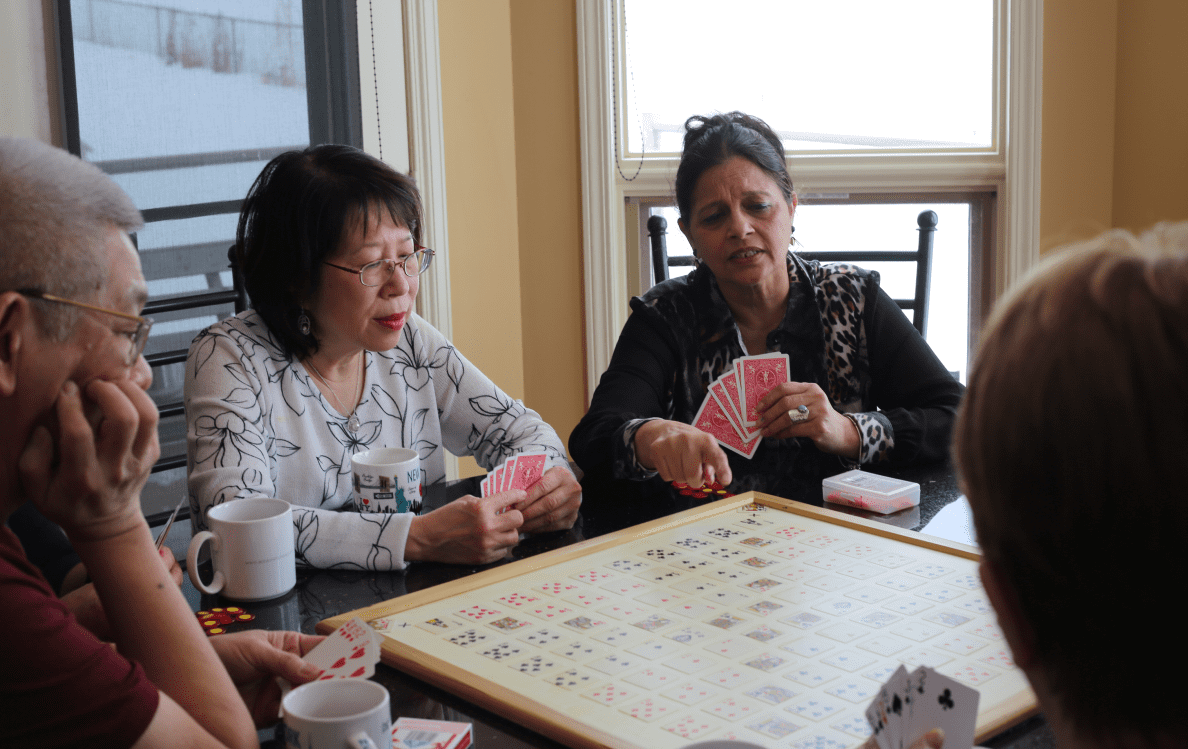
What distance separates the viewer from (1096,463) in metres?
0.48

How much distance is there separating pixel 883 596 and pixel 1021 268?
2305 millimetres

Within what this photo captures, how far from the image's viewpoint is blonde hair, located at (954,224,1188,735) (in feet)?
1.54

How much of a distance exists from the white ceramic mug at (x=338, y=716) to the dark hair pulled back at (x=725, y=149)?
1640 millimetres

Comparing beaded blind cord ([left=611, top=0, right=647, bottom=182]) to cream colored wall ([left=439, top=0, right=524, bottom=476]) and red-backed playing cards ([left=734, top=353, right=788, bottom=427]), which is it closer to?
cream colored wall ([left=439, top=0, right=524, bottom=476])

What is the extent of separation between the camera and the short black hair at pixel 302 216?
182cm

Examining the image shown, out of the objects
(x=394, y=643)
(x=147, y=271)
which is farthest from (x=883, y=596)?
(x=147, y=271)

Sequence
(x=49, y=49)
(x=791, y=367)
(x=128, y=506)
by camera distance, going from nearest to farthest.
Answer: (x=128, y=506) < (x=791, y=367) < (x=49, y=49)

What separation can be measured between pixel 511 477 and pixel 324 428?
0.41 m

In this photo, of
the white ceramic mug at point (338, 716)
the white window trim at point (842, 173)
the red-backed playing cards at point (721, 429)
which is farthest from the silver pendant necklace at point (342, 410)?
the white window trim at point (842, 173)

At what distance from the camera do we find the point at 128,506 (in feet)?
3.09

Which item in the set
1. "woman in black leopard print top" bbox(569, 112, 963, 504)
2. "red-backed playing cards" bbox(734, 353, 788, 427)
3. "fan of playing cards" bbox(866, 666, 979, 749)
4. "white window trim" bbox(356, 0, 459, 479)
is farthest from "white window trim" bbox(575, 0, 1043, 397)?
"fan of playing cards" bbox(866, 666, 979, 749)

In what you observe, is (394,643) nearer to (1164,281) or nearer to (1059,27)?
(1164,281)

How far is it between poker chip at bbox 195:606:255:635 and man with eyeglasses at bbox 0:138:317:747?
0.85 feet

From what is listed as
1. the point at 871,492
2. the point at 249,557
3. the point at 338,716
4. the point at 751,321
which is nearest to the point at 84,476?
the point at 338,716
